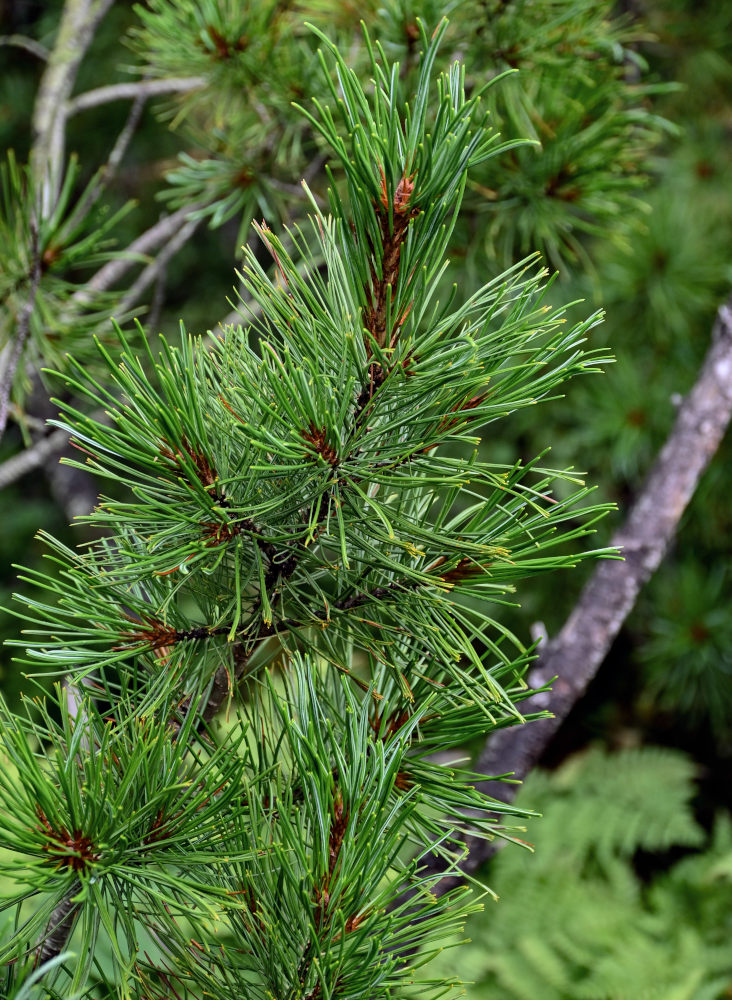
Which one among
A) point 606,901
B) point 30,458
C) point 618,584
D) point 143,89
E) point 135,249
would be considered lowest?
point 606,901

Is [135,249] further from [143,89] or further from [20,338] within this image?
[20,338]

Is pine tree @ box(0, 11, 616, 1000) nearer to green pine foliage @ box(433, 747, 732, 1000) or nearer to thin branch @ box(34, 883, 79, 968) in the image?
thin branch @ box(34, 883, 79, 968)

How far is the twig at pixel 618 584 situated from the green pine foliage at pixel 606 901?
0.59 meters

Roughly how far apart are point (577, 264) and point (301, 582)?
1.44 m

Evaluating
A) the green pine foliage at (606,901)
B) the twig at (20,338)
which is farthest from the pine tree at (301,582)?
the green pine foliage at (606,901)

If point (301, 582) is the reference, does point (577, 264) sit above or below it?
below

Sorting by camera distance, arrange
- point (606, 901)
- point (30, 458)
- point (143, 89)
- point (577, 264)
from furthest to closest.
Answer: point (577, 264), point (606, 901), point (143, 89), point (30, 458)

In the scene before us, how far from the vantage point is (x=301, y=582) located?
0.45m

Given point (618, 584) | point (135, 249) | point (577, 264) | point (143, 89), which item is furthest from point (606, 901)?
point (143, 89)

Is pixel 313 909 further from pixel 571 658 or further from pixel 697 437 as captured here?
pixel 697 437

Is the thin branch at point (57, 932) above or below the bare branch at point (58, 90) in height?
below

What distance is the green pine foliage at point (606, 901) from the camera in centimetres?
126

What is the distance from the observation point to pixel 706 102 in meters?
1.81

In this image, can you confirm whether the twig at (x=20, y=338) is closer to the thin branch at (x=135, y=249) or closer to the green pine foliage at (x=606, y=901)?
the thin branch at (x=135, y=249)
